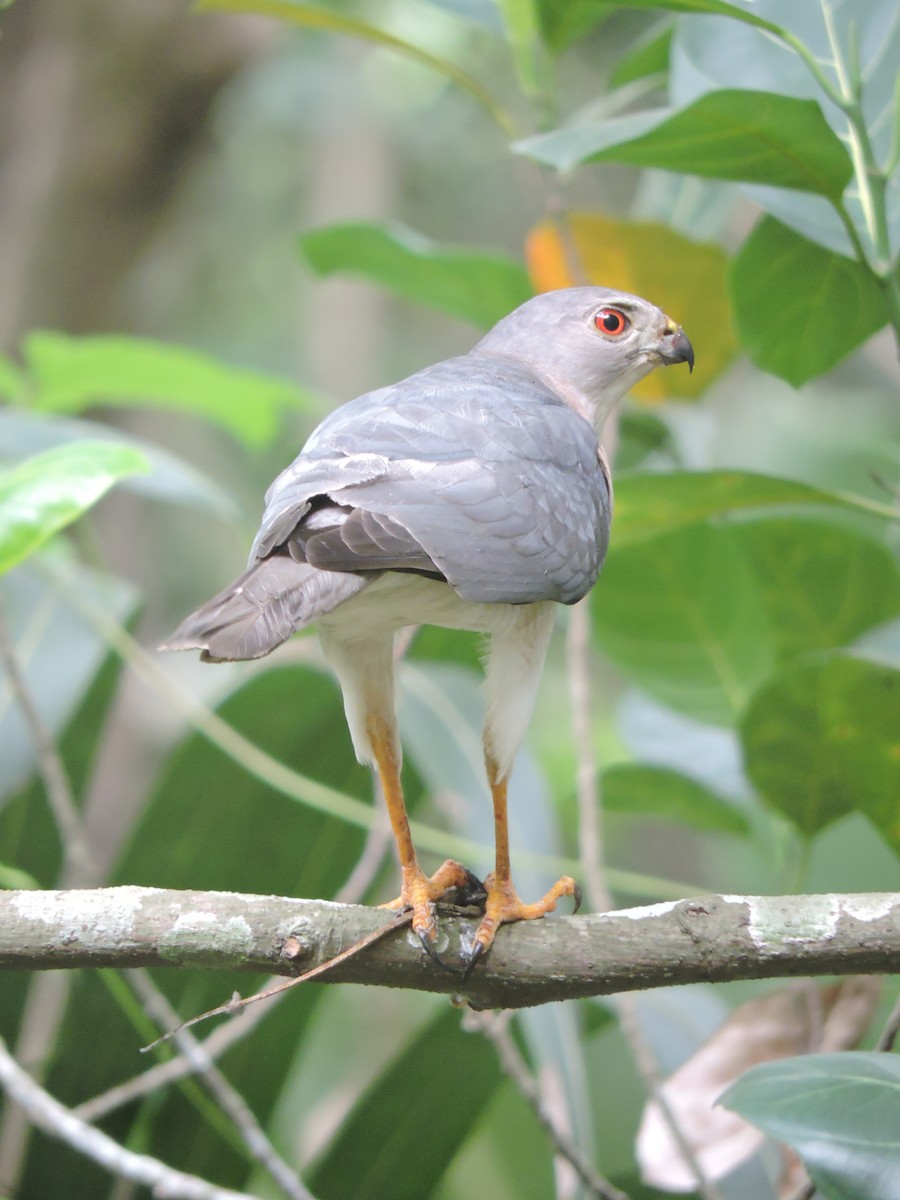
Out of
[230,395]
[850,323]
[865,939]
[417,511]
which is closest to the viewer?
[865,939]

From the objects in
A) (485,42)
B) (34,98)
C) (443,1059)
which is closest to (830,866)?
(443,1059)

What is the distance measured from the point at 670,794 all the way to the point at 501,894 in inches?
52.2

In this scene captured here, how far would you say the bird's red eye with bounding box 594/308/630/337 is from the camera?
2.62 meters

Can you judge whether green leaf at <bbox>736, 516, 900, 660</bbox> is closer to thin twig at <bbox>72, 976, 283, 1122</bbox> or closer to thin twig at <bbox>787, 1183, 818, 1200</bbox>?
thin twig at <bbox>787, 1183, 818, 1200</bbox>

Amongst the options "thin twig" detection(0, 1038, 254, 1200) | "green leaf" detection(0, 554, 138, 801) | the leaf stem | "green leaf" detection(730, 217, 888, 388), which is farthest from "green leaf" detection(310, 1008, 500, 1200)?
the leaf stem

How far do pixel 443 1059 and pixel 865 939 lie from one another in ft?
5.33

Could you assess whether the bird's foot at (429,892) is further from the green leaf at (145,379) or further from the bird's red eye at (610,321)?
the green leaf at (145,379)

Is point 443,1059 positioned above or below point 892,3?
below

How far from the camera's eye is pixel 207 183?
26.7ft

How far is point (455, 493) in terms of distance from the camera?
1876 millimetres

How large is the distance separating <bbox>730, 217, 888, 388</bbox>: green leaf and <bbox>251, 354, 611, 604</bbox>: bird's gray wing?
55 cm

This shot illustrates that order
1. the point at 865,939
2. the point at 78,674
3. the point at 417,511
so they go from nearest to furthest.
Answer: the point at 865,939
the point at 417,511
the point at 78,674

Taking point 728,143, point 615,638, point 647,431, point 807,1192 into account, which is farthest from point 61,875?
point 728,143

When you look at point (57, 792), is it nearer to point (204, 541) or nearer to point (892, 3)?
point (892, 3)
